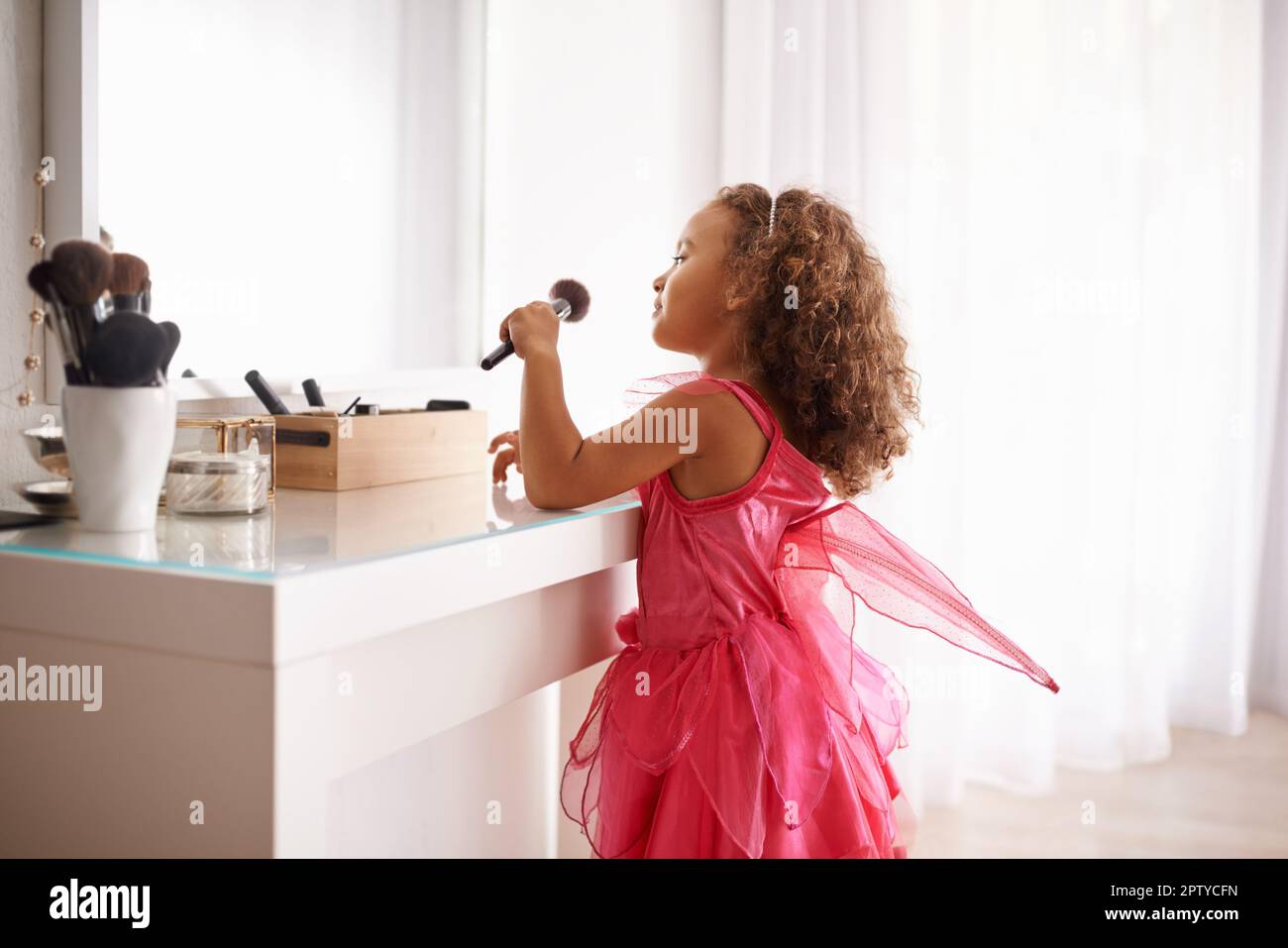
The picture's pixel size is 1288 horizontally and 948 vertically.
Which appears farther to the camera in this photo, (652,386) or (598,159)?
(598,159)

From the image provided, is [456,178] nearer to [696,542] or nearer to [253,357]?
[253,357]

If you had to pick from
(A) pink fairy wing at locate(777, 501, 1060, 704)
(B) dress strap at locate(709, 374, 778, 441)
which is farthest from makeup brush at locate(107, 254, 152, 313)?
(A) pink fairy wing at locate(777, 501, 1060, 704)

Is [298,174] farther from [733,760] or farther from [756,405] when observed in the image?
[733,760]

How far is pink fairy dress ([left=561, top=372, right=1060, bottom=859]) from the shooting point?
37.9 inches

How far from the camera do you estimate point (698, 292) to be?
111 centimetres

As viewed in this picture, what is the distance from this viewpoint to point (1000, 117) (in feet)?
6.61

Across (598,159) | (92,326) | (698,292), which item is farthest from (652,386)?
(598,159)

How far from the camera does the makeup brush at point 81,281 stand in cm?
78

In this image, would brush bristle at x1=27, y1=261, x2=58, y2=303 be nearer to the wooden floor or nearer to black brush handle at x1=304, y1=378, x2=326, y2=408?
black brush handle at x1=304, y1=378, x2=326, y2=408

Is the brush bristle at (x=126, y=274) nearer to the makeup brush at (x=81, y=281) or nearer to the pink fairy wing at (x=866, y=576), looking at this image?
the makeup brush at (x=81, y=281)

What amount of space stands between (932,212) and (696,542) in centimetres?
114

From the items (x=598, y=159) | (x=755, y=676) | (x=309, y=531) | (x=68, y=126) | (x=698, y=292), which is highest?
(x=598, y=159)

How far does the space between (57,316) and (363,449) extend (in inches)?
15.2
